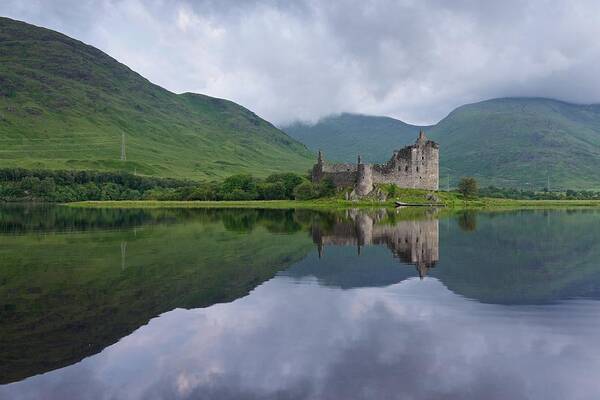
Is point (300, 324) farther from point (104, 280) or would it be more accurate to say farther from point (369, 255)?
point (369, 255)

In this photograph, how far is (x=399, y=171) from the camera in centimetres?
10162

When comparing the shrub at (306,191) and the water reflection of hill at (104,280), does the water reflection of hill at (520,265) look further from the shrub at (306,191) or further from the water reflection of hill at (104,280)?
the shrub at (306,191)

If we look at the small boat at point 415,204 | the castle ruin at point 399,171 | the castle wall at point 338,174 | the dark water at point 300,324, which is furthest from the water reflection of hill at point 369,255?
the castle ruin at point 399,171

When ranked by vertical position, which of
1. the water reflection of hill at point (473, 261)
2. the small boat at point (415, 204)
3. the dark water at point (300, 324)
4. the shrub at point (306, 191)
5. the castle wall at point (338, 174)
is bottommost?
the dark water at point (300, 324)

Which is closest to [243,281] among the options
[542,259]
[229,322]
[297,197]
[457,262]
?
[229,322]

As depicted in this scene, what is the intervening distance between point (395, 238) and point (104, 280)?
74.1 feet

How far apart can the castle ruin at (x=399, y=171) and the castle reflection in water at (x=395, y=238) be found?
45.7 meters

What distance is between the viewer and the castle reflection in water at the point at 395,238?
30672mm

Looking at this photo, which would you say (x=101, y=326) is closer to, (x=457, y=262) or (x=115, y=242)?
(x=457, y=262)

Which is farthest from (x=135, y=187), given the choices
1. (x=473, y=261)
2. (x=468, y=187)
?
(x=473, y=261)

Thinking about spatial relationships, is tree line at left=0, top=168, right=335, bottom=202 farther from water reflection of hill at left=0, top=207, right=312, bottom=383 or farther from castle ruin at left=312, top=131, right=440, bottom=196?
water reflection of hill at left=0, top=207, right=312, bottom=383

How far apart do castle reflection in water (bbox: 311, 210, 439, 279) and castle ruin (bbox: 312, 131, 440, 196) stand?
4574cm

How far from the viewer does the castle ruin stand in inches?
3935

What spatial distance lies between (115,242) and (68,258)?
27.0 ft
